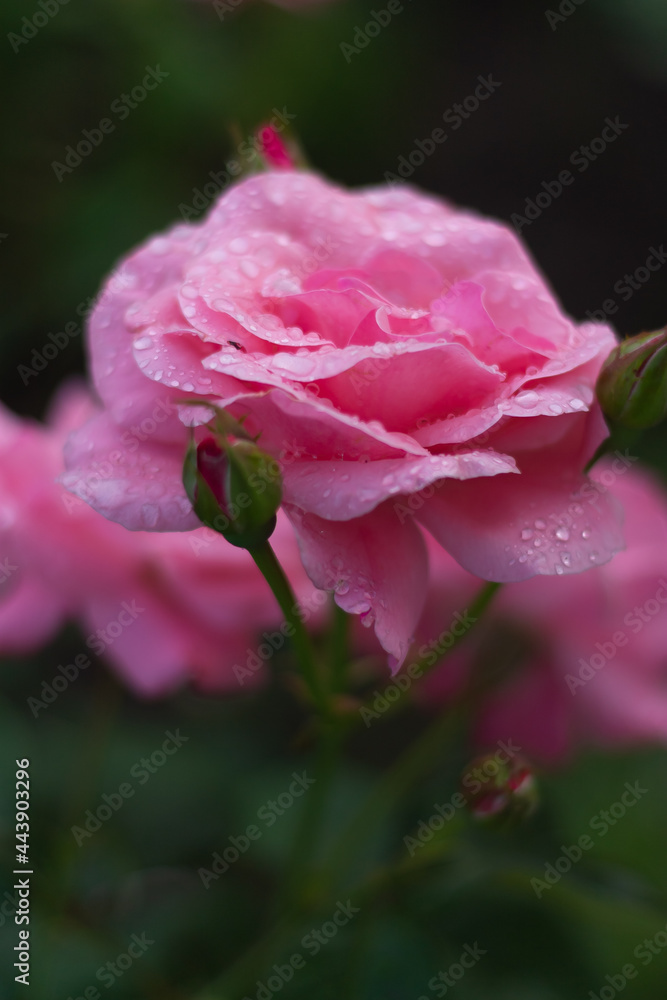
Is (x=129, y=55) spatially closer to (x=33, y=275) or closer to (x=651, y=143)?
(x=33, y=275)

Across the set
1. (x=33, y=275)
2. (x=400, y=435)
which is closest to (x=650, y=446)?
(x=33, y=275)

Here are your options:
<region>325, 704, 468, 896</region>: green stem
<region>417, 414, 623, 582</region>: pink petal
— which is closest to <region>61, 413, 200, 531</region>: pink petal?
<region>417, 414, 623, 582</region>: pink petal

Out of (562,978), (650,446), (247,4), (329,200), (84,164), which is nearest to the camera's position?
(329,200)

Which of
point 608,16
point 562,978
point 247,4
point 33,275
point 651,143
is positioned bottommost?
point 651,143

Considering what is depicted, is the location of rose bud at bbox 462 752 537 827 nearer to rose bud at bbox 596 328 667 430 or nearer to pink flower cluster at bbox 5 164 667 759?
pink flower cluster at bbox 5 164 667 759

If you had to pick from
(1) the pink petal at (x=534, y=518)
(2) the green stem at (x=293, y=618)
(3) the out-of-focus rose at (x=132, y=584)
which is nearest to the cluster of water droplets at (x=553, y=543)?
(1) the pink petal at (x=534, y=518)

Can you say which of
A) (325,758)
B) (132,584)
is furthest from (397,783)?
(132,584)
